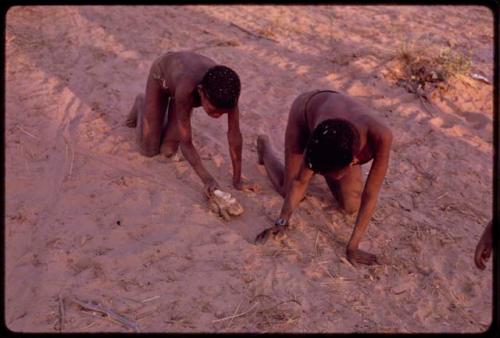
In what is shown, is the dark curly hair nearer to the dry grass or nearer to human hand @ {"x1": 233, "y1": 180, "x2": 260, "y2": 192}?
human hand @ {"x1": 233, "y1": 180, "x2": 260, "y2": 192}

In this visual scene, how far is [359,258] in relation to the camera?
321 cm

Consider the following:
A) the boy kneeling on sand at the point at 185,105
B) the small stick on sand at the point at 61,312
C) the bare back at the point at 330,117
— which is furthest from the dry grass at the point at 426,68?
the small stick on sand at the point at 61,312

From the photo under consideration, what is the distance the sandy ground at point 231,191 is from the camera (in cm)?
287

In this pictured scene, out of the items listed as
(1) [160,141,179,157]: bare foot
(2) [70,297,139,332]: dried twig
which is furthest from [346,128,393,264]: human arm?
(1) [160,141,179,157]: bare foot

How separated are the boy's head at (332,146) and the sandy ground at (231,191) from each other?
83 cm

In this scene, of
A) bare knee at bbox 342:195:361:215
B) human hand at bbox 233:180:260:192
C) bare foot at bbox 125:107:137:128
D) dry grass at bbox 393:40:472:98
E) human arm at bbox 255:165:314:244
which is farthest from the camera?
dry grass at bbox 393:40:472:98

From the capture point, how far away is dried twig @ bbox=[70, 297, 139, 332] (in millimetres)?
2686

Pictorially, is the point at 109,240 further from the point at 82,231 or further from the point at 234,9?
the point at 234,9

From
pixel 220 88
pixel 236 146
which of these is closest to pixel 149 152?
pixel 236 146

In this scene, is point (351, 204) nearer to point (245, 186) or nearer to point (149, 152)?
point (245, 186)

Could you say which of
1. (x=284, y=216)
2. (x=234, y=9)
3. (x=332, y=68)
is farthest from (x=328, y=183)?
(x=234, y=9)

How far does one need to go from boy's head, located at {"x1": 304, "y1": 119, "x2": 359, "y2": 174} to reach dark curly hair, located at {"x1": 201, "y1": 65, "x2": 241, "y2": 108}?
2.52 feet

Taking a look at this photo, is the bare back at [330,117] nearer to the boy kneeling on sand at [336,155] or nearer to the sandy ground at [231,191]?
the boy kneeling on sand at [336,155]

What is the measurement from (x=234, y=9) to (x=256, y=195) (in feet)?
13.1
